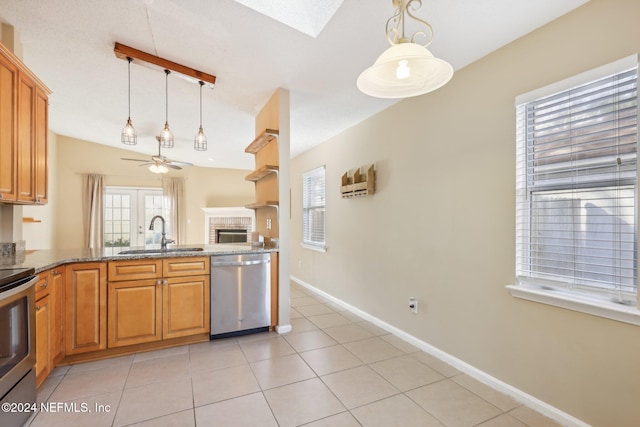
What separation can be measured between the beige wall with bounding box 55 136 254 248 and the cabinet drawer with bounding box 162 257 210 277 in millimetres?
4865

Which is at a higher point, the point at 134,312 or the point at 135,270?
the point at 135,270

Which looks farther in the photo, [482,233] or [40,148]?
[40,148]

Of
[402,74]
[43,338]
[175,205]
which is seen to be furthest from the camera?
[175,205]

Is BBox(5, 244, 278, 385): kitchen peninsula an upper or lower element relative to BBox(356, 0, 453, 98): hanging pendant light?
lower

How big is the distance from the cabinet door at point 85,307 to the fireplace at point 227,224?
493 cm

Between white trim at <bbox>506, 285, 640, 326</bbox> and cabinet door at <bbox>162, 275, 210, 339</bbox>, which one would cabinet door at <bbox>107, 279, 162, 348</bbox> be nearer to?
cabinet door at <bbox>162, 275, 210, 339</bbox>

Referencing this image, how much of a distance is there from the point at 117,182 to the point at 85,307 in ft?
16.7

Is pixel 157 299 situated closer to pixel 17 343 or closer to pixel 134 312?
pixel 134 312

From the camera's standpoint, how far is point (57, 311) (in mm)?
2387

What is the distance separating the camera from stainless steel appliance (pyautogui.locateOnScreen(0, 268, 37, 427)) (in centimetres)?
160

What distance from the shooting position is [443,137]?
2693 millimetres

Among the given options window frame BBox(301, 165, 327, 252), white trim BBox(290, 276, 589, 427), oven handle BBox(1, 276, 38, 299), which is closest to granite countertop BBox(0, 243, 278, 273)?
oven handle BBox(1, 276, 38, 299)

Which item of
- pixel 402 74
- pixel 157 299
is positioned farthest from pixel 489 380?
pixel 157 299

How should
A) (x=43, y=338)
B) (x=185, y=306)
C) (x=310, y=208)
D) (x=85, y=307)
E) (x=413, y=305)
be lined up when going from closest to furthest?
(x=43, y=338) → (x=85, y=307) → (x=185, y=306) → (x=413, y=305) → (x=310, y=208)
